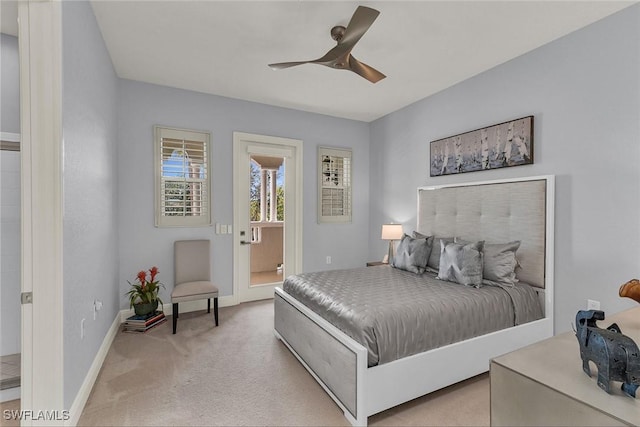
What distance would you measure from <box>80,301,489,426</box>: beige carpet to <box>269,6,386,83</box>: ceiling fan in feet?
8.04

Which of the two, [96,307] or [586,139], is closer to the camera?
[96,307]

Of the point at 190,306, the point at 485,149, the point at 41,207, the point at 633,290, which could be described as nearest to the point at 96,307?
the point at 41,207

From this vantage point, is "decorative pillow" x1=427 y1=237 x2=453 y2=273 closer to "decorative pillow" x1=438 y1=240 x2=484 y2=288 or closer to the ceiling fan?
"decorative pillow" x1=438 y1=240 x2=484 y2=288

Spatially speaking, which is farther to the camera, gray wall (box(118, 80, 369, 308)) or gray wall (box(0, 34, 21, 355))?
gray wall (box(118, 80, 369, 308))

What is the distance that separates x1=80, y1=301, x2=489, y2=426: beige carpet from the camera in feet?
6.02

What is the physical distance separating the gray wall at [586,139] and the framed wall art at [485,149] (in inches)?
3.3

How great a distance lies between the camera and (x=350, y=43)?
7.00ft

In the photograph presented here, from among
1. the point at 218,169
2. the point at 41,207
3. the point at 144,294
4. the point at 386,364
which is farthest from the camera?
the point at 218,169

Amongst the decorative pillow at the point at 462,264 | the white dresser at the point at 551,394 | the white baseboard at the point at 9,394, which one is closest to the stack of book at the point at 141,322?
the white baseboard at the point at 9,394

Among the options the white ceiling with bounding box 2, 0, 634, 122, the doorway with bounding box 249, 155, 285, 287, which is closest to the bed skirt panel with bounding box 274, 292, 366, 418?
the doorway with bounding box 249, 155, 285, 287

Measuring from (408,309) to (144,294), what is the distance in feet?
9.30

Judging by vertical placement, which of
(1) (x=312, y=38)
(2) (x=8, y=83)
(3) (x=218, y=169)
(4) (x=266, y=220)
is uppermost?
(1) (x=312, y=38)

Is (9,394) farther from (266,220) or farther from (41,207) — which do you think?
(266,220)

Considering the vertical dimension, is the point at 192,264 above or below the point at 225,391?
above
